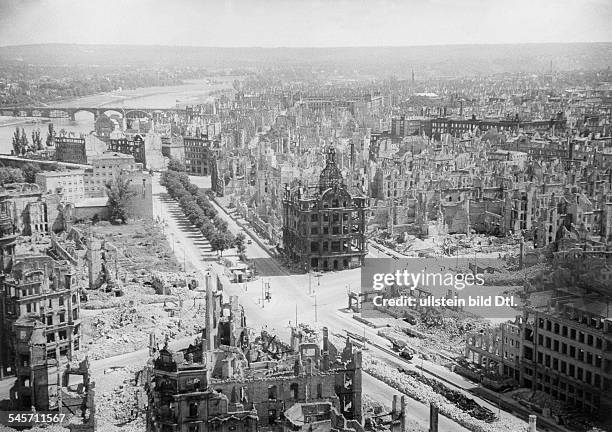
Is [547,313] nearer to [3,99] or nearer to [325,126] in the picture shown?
[3,99]

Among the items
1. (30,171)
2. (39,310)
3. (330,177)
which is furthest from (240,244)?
(30,171)

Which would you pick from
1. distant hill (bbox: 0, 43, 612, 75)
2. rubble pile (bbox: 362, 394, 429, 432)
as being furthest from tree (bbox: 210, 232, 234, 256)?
rubble pile (bbox: 362, 394, 429, 432)

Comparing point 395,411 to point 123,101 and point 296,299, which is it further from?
point 123,101

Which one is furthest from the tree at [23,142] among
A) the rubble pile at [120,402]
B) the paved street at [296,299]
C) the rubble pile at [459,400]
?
the rubble pile at [459,400]

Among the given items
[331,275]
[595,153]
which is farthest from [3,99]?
[595,153]

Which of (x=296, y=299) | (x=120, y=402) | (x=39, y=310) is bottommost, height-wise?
(x=296, y=299)
